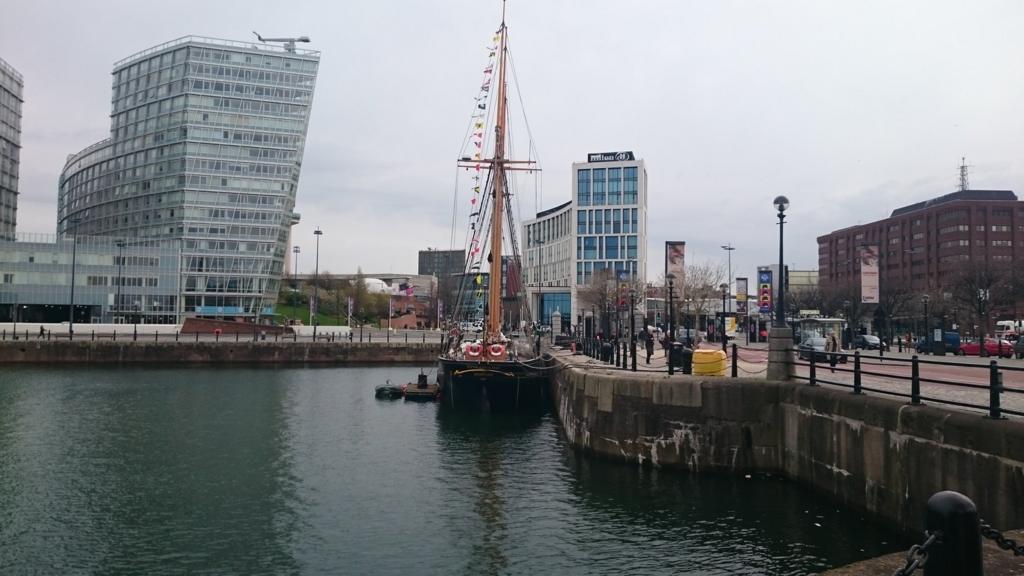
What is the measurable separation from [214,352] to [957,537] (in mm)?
65009

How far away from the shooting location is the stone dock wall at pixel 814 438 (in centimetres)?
1127

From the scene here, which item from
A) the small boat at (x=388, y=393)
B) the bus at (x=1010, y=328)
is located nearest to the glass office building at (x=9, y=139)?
the small boat at (x=388, y=393)

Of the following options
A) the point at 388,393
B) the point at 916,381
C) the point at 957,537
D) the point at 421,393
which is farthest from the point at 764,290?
the point at 957,537

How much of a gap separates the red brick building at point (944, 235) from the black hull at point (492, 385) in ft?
239

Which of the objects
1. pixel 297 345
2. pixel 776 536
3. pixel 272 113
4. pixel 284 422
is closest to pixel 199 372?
pixel 297 345

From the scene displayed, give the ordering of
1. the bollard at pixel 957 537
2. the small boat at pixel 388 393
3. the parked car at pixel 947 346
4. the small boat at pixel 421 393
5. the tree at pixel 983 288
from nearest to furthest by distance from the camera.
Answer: the bollard at pixel 957 537
the parked car at pixel 947 346
the small boat at pixel 421 393
the small boat at pixel 388 393
the tree at pixel 983 288

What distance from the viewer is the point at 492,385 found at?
3394 cm

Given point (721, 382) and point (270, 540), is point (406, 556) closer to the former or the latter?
point (270, 540)

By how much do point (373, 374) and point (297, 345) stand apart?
12304mm

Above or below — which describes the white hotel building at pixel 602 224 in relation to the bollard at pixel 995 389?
above

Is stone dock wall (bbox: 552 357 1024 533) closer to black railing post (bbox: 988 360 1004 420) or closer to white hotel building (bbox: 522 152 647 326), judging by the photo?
black railing post (bbox: 988 360 1004 420)

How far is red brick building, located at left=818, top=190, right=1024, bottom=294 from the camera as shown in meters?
108

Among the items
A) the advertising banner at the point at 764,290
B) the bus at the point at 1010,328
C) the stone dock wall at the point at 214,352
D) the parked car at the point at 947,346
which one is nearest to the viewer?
the parked car at the point at 947,346

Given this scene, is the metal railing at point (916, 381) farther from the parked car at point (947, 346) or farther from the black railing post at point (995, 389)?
the parked car at point (947, 346)
